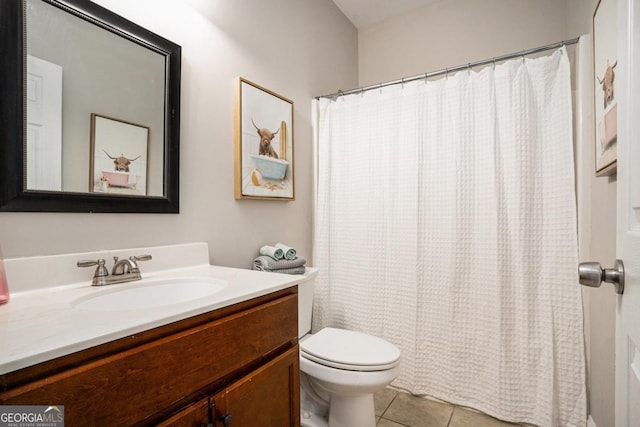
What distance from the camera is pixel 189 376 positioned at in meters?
0.71

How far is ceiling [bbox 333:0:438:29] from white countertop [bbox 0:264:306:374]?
7.62 feet

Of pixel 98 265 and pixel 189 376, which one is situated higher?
pixel 98 265

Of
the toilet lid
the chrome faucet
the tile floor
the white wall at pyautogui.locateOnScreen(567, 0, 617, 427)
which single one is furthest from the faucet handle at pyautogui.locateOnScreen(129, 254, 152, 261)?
the white wall at pyautogui.locateOnScreen(567, 0, 617, 427)

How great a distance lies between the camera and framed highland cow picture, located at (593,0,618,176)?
0.98m

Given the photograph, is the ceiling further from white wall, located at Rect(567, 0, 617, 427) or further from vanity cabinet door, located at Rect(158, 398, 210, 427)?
vanity cabinet door, located at Rect(158, 398, 210, 427)

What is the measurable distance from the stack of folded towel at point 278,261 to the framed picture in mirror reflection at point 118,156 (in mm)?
626

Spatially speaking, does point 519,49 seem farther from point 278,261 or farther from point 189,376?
point 189,376

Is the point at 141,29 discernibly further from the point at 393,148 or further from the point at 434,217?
the point at 434,217

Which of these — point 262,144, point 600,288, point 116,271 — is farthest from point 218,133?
point 600,288

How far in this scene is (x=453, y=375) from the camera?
1681 millimetres

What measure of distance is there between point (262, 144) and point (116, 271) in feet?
3.03

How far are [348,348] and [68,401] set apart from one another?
109 centimetres

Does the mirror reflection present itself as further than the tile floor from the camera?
No

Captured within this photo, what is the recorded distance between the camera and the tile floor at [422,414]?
155 centimetres
